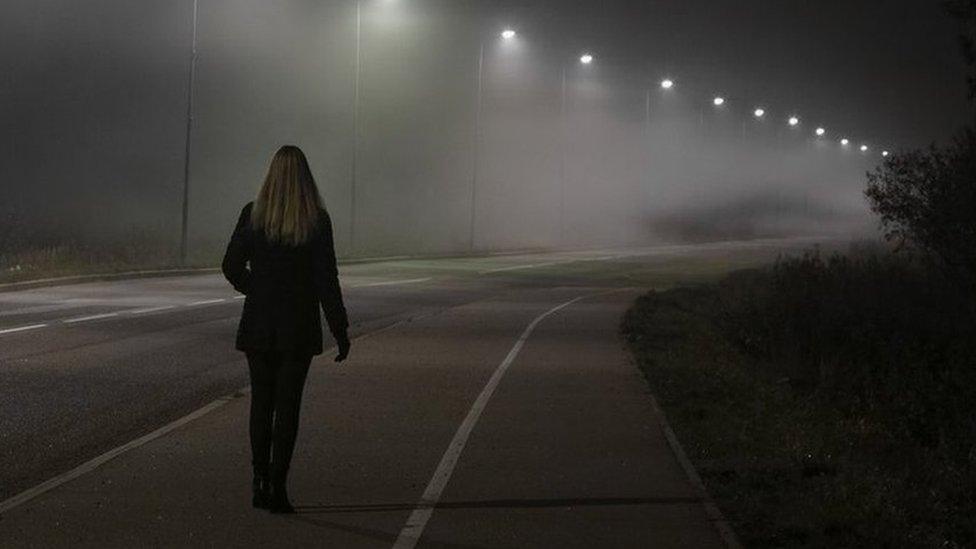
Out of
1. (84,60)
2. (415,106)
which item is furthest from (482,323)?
(415,106)

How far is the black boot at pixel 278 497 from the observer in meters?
7.86

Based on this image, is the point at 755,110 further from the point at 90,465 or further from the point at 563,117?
the point at 90,465

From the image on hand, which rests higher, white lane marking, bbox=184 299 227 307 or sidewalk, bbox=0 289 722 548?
white lane marking, bbox=184 299 227 307

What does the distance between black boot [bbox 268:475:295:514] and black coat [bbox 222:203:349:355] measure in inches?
27.2

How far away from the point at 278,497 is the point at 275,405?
48cm

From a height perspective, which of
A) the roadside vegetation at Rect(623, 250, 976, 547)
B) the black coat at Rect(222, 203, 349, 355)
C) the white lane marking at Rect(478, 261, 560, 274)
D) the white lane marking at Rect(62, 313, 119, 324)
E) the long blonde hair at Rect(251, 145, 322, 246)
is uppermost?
the long blonde hair at Rect(251, 145, 322, 246)

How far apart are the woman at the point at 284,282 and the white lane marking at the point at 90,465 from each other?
4.64 feet

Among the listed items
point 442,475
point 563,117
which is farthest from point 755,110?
point 442,475

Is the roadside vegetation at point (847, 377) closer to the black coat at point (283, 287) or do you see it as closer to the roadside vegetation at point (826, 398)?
the roadside vegetation at point (826, 398)

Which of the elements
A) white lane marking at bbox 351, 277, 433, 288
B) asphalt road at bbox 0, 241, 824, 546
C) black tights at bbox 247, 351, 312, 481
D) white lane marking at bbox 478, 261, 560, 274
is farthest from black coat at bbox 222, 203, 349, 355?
white lane marking at bbox 478, 261, 560, 274

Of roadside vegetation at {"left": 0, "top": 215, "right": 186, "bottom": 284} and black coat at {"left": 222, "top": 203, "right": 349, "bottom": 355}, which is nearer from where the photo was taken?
black coat at {"left": 222, "top": 203, "right": 349, "bottom": 355}

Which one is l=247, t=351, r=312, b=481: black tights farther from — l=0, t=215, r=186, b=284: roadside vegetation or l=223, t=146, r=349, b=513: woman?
l=0, t=215, r=186, b=284: roadside vegetation

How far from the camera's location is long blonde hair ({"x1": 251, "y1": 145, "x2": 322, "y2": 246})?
762cm

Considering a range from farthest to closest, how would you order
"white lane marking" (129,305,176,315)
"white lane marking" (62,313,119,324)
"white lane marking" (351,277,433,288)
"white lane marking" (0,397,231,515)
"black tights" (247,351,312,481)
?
"white lane marking" (351,277,433,288)
"white lane marking" (129,305,176,315)
"white lane marking" (62,313,119,324)
"white lane marking" (0,397,231,515)
"black tights" (247,351,312,481)
